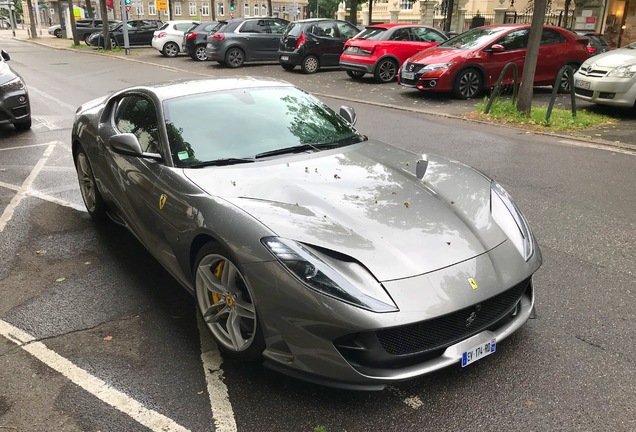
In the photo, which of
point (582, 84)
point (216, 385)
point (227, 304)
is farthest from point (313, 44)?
point (216, 385)

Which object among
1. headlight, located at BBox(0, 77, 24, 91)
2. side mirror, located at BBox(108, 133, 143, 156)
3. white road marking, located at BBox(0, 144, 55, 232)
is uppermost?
side mirror, located at BBox(108, 133, 143, 156)

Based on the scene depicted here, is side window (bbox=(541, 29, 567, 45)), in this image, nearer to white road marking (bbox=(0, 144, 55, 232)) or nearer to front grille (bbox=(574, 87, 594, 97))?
front grille (bbox=(574, 87, 594, 97))

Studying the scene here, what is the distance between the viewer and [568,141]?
8.50 meters

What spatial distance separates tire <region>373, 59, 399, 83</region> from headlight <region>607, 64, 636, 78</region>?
6607 millimetres

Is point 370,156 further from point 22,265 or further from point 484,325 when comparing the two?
point 22,265

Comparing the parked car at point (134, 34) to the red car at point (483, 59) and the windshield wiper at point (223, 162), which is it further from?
the windshield wiper at point (223, 162)

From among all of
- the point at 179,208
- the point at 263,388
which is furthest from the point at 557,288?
the point at 179,208

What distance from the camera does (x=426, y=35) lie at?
51.3 feet

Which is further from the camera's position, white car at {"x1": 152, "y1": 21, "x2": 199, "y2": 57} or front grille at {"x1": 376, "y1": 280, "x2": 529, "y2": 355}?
white car at {"x1": 152, "y1": 21, "x2": 199, "y2": 57}

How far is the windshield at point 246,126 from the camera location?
355 cm

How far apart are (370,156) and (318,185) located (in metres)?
0.72

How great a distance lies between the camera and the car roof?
4.02m

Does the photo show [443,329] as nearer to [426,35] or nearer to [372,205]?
[372,205]

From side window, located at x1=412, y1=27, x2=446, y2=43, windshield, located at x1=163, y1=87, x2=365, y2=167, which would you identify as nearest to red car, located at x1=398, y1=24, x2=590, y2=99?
side window, located at x1=412, y1=27, x2=446, y2=43
